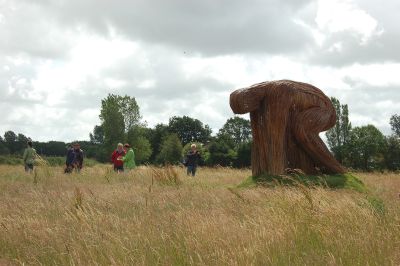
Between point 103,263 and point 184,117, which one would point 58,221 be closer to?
point 103,263

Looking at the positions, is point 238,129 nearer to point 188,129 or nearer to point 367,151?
point 188,129

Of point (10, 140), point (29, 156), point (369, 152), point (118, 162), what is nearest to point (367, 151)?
point (369, 152)

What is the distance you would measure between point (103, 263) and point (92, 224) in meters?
1.71

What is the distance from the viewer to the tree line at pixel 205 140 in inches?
1924

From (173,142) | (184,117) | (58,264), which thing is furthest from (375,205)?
(184,117)

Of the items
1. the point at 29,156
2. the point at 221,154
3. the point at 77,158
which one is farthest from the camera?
the point at 221,154

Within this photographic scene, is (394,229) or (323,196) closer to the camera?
(394,229)

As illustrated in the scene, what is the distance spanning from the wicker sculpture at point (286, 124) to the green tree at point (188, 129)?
6980 centimetres

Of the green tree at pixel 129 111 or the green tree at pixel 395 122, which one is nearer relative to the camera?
the green tree at pixel 129 111

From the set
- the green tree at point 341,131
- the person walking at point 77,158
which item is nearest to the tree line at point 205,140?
the green tree at point 341,131

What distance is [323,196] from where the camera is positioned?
7.68 m

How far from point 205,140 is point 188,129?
12.3 ft

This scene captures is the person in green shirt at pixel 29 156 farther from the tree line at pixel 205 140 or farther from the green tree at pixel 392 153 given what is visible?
the green tree at pixel 392 153

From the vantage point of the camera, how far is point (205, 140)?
82.9 meters
